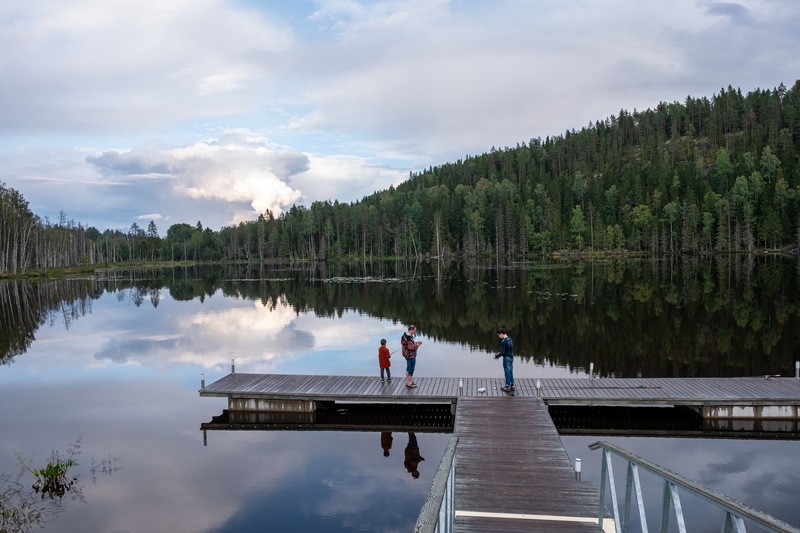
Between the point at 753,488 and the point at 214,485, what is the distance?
579 inches

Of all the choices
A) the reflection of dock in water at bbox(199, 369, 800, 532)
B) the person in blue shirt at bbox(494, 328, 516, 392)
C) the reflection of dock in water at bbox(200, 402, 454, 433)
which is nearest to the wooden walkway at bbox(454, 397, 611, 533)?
the reflection of dock in water at bbox(199, 369, 800, 532)

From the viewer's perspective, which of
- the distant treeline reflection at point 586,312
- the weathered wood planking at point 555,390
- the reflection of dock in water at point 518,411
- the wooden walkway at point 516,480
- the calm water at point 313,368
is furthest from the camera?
the distant treeline reflection at point 586,312

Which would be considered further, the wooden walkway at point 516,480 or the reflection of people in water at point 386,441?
the reflection of people in water at point 386,441

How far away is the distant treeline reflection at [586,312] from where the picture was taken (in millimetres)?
30016

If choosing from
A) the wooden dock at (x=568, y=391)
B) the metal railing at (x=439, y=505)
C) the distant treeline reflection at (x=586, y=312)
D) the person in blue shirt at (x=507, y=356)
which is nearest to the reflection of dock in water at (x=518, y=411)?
the wooden dock at (x=568, y=391)

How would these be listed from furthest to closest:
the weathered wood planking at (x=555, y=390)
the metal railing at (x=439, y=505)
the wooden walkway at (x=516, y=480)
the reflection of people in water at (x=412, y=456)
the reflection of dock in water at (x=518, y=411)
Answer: the weathered wood planking at (x=555, y=390) → the reflection of people in water at (x=412, y=456) → the reflection of dock in water at (x=518, y=411) → the wooden walkway at (x=516, y=480) → the metal railing at (x=439, y=505)

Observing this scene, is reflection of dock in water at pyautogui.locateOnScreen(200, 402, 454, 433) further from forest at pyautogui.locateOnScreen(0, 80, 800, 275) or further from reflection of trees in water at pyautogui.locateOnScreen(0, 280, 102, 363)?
forest at pyautogui.locateOnScreen(0, 80, 800, 275)

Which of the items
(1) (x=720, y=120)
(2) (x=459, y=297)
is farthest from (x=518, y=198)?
(2) (x=459, y=297)

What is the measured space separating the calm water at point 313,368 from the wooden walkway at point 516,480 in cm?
205

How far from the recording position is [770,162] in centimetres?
14562

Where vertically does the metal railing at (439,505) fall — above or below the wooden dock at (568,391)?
above

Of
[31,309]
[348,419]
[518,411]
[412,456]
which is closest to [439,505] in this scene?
[412,456]

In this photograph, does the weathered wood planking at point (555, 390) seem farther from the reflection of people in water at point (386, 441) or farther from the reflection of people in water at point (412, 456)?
the reflection of people in water at point (412, 456)

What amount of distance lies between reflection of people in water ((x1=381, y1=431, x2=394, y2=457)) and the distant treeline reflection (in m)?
11.9
